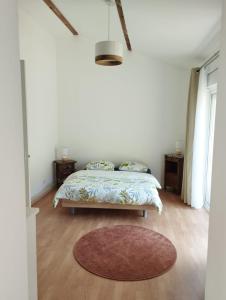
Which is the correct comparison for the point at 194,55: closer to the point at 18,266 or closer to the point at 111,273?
the point at 111,273

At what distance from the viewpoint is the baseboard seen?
4.48 meters

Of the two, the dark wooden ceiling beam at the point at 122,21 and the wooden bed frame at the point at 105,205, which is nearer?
the dark wooden ceiling beam at the point at 122,21

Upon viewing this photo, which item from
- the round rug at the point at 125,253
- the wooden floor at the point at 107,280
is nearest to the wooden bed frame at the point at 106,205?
the wooden floor at the point at 107,280

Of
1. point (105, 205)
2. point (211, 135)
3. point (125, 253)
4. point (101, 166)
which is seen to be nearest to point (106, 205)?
point (105, 205)

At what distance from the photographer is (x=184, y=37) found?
3527 millimetres

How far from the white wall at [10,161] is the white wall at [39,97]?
3.14 metres

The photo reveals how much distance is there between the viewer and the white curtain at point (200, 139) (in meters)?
4.00

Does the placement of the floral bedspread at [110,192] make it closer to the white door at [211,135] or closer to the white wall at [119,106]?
the white door at [211,135]

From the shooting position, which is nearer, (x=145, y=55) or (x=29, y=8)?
(x=29, y=8)

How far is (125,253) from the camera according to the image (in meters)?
2.83

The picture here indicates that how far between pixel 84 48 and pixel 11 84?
4.67 m

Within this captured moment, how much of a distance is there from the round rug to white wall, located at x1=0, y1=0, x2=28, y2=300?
1418 millimetres

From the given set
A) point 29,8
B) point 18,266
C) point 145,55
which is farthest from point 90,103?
point 18,266

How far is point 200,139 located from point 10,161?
349 centimetres
